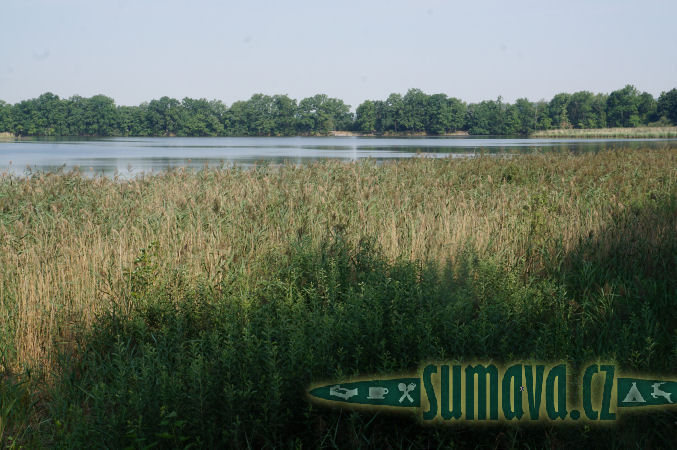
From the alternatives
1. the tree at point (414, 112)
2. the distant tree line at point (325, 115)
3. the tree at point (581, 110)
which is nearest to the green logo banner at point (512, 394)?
the distant tree line at point (325, 115)

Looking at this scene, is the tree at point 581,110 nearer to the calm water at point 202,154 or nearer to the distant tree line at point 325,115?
the distant tree line at point 325,115

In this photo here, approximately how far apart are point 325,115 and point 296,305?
506 ft

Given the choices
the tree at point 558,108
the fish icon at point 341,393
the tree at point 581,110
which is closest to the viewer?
the fish icon at point 341,393

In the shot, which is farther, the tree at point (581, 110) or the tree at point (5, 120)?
the tree at point (581, 110)

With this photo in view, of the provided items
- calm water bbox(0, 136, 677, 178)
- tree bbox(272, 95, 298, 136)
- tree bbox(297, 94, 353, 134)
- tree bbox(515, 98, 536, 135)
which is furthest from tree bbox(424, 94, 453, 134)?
calm water bbox(0, 136, 677, 178)

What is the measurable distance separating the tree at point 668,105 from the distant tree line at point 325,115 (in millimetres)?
214

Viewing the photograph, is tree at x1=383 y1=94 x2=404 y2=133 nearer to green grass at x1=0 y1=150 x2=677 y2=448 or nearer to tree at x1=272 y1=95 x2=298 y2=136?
tree at x1=272 y1=95 x2=298 y2=136

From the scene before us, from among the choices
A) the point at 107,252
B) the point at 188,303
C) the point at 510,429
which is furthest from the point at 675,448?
the point at 107,252

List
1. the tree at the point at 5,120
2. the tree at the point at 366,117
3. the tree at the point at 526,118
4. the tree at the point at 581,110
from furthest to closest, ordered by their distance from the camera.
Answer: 1. the tree at the point at 366,117
2. the tree at the point at 526,118
3. the tree at the point at 581,110
4. the tree at the point at 5,120

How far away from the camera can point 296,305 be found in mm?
4020

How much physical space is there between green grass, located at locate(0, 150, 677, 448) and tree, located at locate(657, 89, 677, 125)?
5641 inches

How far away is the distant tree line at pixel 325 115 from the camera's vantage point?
132 meters

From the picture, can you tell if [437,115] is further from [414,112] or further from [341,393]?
[341,393]

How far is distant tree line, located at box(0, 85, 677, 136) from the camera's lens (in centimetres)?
13200
